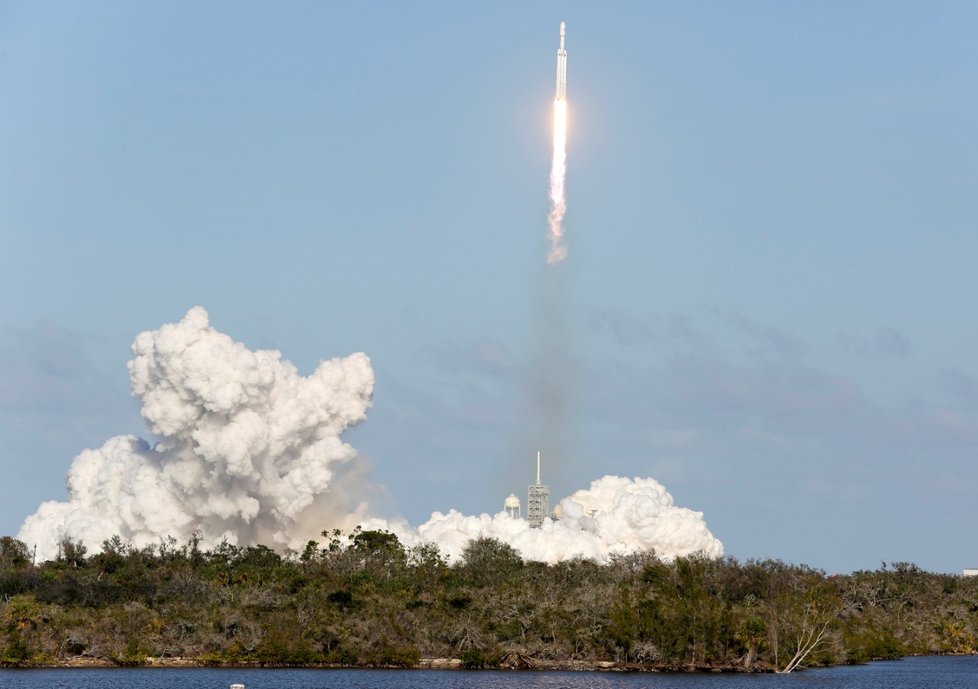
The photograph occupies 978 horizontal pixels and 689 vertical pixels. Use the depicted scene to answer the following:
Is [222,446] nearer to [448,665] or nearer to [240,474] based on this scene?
[240,474]

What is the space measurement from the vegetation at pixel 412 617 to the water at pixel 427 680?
136 centimetres

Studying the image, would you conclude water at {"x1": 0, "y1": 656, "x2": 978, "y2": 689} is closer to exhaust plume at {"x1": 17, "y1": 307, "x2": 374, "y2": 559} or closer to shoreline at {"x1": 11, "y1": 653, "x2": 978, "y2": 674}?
shoreline at {"x1": 11, "y1": 653, "x2": 978, "y2": 674}

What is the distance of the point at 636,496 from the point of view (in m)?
117

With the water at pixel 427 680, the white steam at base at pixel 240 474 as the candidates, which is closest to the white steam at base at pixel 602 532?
the white steam at base at pixel 240 474

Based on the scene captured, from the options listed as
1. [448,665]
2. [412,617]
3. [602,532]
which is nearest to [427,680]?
[448,665]

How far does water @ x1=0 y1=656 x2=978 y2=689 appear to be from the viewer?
77.8 meters

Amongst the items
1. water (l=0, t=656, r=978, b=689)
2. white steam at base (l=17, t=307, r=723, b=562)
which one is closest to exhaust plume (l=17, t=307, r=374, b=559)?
white steam at base (l=17, t=307, r=723, b=562)

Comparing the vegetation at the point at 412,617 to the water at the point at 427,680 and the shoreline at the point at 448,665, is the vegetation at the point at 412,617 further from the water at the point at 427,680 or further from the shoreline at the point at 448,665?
the water at the point at 427,680

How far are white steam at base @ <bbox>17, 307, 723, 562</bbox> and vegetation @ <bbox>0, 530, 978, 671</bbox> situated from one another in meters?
4.77

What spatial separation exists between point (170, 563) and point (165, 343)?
1146cm

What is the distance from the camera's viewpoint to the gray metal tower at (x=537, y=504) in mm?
124000

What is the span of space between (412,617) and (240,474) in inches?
687

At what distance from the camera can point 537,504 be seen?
12444cm

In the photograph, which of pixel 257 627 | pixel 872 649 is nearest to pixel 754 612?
pixel 872 649
